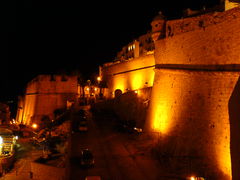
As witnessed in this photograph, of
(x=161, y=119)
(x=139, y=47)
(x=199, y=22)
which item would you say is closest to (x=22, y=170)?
(x=161, y=119)

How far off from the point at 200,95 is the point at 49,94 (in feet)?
65.1

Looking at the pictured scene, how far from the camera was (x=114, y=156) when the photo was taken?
14.4 meters

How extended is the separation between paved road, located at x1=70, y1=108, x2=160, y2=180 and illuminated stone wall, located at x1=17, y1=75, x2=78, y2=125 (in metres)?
9.77

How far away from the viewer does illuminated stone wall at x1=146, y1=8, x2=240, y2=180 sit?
10.7 m

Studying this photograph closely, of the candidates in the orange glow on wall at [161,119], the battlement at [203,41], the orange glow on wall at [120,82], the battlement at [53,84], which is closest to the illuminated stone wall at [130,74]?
the orange glow on wall at [120,82]

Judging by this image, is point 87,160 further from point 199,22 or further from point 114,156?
point 199,22

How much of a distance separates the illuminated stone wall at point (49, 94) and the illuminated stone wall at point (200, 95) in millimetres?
15568

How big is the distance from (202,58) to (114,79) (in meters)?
22.3

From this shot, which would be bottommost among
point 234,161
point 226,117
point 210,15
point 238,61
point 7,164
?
point 7,164

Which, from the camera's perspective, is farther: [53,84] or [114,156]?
[53,84]

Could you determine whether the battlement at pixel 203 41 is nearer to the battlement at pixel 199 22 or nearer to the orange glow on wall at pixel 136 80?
the battlement at pixel 199 22

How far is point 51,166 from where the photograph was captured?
13.9 m

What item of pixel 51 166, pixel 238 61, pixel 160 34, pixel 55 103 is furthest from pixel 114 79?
pixel 238 61

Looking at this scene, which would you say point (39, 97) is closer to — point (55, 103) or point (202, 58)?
point (55, 103)
